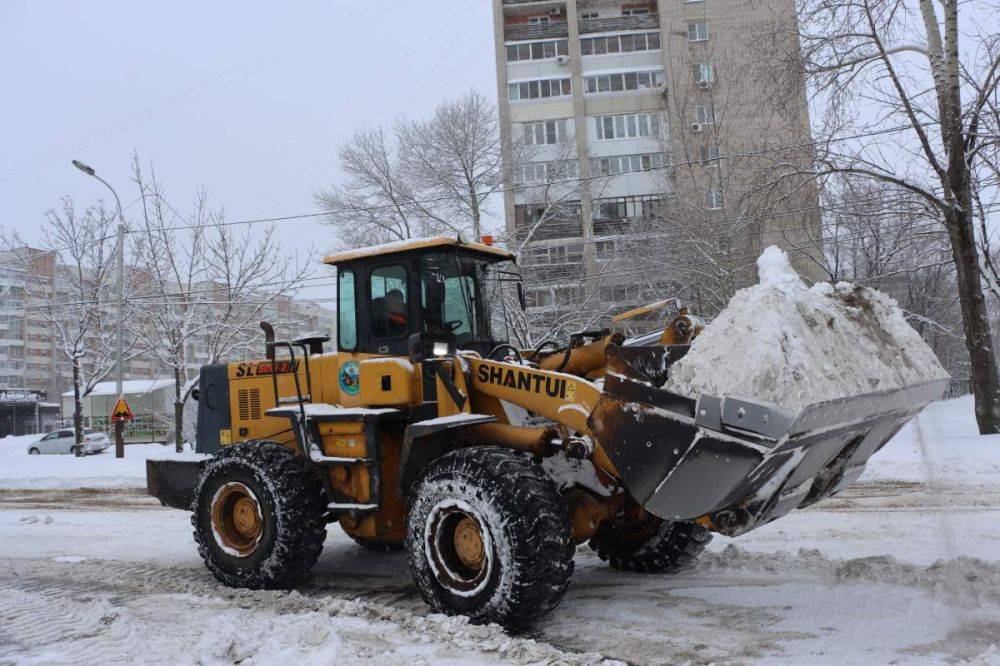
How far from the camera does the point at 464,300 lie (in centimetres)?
621

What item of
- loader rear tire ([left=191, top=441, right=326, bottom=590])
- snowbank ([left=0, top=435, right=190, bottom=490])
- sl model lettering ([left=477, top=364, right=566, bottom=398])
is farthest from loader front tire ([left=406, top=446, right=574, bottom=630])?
snowbank ([left=0, top=435, right=190, bottom=490])

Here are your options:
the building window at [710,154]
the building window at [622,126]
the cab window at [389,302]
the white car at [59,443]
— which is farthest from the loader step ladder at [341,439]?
the building window at [622,126]

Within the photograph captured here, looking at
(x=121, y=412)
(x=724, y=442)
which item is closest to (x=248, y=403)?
(x=724, y=442)

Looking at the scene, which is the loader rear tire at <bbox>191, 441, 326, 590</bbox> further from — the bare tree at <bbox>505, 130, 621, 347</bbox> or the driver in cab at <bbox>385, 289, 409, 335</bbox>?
the bare tree at <bbox>505, 130, 621, 347</bbox>

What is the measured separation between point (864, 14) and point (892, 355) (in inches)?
506

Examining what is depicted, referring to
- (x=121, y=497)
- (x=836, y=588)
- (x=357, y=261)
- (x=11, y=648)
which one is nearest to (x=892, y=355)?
(x=836, y=588)

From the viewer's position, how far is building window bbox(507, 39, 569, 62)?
46.8m

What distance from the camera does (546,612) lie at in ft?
15.3

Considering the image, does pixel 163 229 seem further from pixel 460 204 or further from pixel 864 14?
pixel 864 14

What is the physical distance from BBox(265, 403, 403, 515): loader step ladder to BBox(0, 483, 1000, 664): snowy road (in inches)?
28.4

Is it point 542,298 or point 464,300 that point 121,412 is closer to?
point 542,298

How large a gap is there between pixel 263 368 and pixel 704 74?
2387 cm

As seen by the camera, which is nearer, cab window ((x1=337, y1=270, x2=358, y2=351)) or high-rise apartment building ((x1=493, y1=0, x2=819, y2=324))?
cab window ((x1=337, y1=270, x2=358, y2=351))

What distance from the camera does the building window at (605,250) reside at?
85.3 ft
